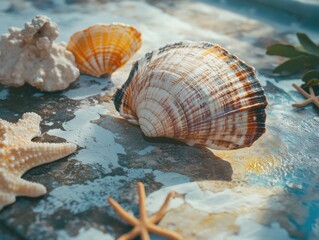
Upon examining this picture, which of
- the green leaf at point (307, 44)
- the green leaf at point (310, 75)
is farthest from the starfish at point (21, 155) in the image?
the green leaf at point (307, 44)

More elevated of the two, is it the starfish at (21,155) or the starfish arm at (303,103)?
the starfish arm at (303,103)

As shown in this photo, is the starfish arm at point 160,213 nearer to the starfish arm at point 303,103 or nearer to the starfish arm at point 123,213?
the starfish arm at point 123,213

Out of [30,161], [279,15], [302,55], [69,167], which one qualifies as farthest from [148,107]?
[279,15]

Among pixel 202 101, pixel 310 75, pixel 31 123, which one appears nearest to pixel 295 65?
pixel 310 75

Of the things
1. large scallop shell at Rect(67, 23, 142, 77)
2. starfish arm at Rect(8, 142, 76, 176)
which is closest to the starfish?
starfish arm at Rect(8, 142, 76, 176)

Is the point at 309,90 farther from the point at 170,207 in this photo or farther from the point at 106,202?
the point at 106,202

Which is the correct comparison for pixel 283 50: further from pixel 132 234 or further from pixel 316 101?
pixel 132 234

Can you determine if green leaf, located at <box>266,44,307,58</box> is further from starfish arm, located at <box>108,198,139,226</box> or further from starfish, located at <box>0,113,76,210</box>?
starfish arm, located at <box>108,198,139,226</box>

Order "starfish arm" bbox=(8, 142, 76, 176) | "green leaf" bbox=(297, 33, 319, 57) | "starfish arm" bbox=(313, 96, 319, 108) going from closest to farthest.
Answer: "starfish arm" bbox=(8, 142, 76, 176) → "starfish arm" bbox=(313, 96, 319, 108) → "green leaf" bbox=(297, 33, 319, 57)
